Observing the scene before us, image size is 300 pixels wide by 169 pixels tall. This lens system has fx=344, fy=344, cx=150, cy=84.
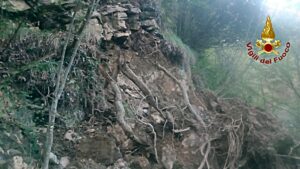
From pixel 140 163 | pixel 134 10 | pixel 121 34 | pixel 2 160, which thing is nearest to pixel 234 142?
pixel 140 163

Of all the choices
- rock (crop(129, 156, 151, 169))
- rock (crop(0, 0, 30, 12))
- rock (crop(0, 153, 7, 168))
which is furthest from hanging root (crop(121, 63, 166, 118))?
rock (crop(0, 153, 7, 168))

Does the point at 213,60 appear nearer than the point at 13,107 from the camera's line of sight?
No

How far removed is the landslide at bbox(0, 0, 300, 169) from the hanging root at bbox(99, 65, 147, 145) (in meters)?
0.01

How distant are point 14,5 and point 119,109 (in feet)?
6.38

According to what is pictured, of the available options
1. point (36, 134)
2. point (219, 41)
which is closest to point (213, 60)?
point (219, 41)

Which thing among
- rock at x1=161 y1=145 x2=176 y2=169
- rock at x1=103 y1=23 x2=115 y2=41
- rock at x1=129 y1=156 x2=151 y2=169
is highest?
rock at x1=103 y1=23 x2=115 y2=41

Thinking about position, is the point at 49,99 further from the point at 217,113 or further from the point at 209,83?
the point at 209,83

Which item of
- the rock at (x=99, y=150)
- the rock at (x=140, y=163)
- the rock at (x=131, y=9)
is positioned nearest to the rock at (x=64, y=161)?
the rock at (x=99, y=150)

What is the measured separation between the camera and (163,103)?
576 centimetres

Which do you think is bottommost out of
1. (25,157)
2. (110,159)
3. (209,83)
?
(209,83)

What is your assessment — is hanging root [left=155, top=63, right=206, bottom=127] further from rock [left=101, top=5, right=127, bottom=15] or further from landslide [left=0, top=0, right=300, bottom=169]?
rock [left=101, top=5, right=127, bottom=15]

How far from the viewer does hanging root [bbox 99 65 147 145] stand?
4766 mm

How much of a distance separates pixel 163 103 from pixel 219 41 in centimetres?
419

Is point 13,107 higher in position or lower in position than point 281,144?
higher
